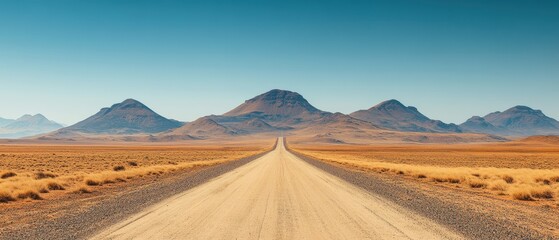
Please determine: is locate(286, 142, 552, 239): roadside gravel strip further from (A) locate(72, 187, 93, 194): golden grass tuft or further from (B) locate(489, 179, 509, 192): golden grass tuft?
(A) locate(72, 187, 93, 194): golden grass tuft

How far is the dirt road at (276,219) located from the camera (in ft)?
30.7

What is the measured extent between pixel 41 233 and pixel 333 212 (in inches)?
295

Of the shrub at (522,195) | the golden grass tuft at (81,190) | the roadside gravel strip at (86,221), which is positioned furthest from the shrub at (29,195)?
the shrub at (522,195)

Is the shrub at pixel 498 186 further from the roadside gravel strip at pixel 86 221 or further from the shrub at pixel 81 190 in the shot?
the shrub at pixel 81 190

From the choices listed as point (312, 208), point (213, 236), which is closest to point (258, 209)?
point (312, 208)

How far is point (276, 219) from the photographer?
11.2 metres

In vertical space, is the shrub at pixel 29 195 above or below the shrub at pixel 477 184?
above

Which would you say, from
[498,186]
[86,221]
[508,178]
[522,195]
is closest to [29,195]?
[86,221]

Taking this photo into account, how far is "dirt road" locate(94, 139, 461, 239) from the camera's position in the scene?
9.34m

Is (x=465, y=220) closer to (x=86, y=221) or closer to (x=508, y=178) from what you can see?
(x=86, y=221)

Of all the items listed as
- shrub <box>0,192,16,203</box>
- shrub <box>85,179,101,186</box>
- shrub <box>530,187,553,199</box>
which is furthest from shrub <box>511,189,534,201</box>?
shrub <box>85,179,101,186</box>

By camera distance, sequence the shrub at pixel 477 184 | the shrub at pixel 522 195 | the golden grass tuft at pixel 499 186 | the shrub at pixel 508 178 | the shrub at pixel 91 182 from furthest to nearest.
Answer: the shrub at pixel 508 178 < the shrub at pixel 477 184 < the shrub at pixel 91 182 < the golden grass tuft at pixel 499 186 < the shrub at pixel 522 195

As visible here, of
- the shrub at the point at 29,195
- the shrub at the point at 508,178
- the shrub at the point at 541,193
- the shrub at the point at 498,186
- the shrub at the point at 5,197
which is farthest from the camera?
the shrub at the point at 508,178

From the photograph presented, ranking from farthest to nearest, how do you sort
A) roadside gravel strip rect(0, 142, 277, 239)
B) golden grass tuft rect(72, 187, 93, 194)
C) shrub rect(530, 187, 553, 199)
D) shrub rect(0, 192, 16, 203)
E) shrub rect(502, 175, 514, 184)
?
1. shrub rect(502, 175, 514, 184)
2. golden grass tuft rect(72, 187, 93, 194)
3. shrub rect(530, 187, 553, 199)
4. shrub rect(0, 192, 16, 203)
5. roadside gravel strip rect(0, 142, 277, 239)
